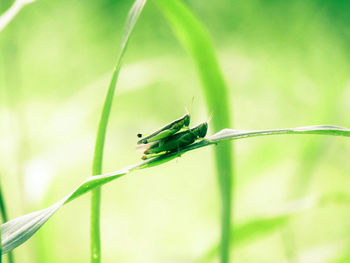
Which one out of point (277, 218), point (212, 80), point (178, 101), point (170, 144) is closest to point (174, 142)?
point (170, 144)

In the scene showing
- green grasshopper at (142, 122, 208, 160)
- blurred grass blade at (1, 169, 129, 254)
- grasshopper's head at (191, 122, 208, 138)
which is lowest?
blurred grass blade at (1, 169, 129, 254)

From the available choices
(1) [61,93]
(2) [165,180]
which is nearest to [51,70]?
(1) [61,93]

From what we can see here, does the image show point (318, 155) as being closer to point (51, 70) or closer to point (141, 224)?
point (141, 224)

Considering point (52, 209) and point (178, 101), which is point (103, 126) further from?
point (178, 101)

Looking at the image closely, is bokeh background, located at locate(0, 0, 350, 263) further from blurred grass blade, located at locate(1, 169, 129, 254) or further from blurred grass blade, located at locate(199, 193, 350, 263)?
blurred grass blade, located at locate(1, 169, 129, 254)

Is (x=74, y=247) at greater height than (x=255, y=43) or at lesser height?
lesser

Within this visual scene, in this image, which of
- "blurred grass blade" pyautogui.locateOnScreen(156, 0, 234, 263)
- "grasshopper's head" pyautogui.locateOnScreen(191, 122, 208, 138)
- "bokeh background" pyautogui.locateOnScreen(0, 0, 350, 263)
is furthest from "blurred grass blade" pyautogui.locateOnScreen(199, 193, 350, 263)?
"bokeh background" pyautogui.locateOnScreen(0, 0, 350, 263)

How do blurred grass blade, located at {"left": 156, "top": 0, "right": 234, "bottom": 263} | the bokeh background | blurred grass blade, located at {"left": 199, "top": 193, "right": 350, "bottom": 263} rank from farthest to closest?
the bokeh background → blurred grass blade, located at {"left": 199, "top": 193, "right": 350, "bottom": 263} → blurred grass blade, located at {"left": 156, "top": 0, "right": 234, "bottom": 263}

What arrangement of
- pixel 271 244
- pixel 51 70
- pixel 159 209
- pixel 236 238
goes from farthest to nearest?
pixel 51 70
pixel 159 209
pixel 271 244
pixel 236 238

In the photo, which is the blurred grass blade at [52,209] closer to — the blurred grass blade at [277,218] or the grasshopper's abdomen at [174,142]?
the grasshopper's abdomen at [174,142]
